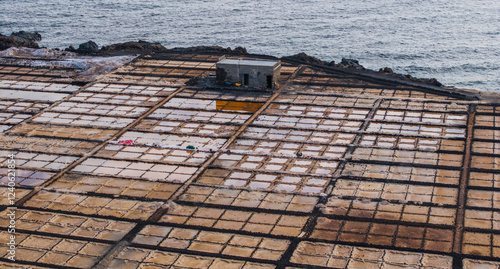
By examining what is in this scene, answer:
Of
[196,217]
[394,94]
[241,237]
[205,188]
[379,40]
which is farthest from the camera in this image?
[379,40]

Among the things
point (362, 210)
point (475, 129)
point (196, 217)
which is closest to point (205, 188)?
point (196, 217)

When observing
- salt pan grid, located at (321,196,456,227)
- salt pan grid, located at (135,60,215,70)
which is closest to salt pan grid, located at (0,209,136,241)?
salt pan grid, located at (321,196,456,227)

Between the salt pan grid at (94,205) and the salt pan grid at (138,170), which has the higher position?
the salt pan grid at (138,170)

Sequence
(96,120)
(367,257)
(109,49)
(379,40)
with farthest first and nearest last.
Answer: (379,40)
(109,49)
(96,120)
(367,257)

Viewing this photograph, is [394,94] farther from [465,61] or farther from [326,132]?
[465,61]

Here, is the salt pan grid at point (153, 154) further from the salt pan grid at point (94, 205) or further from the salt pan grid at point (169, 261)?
the salt pan grid at point (169, 261)

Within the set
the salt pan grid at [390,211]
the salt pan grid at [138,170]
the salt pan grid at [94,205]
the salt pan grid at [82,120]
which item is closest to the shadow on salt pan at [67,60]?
the salt pan grid at [82,120]

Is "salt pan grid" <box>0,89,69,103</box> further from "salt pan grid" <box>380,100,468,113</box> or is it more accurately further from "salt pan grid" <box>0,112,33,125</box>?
"salt pan grid" <box>380,100,468,113</box>

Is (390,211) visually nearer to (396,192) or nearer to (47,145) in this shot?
(396,192)
